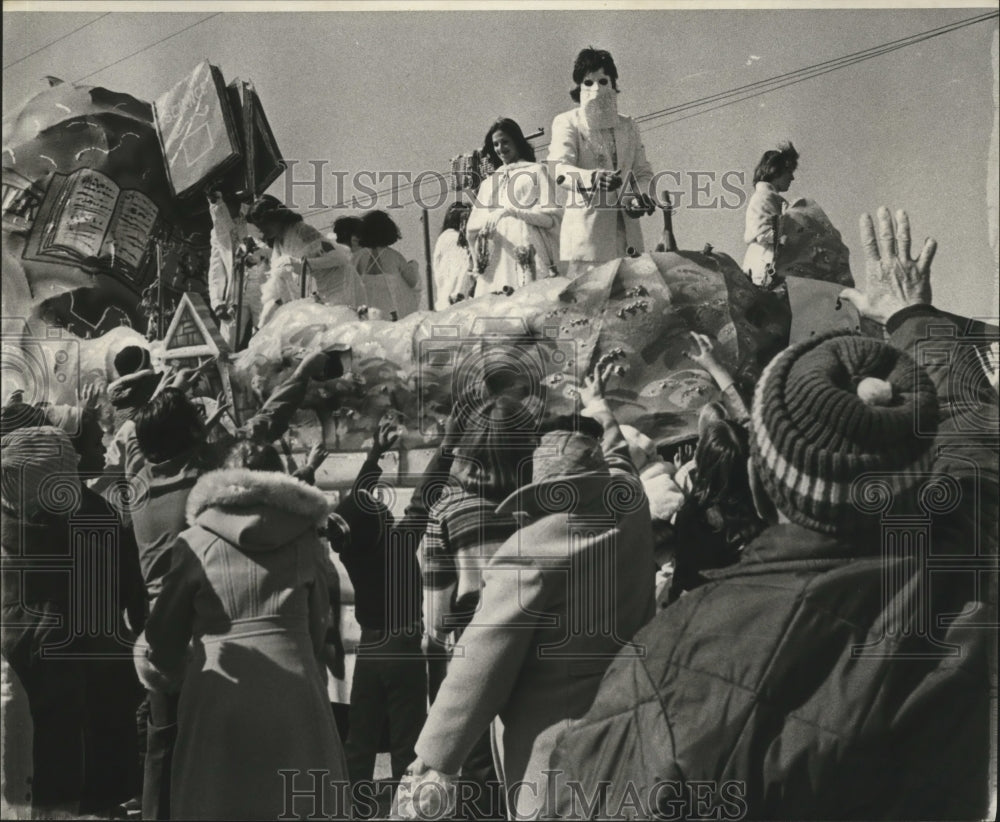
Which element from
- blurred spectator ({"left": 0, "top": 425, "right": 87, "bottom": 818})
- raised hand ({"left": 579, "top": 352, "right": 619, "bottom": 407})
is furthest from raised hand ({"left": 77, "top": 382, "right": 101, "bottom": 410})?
raised hand ({"left": 579, "top": 352, "right": 619, "bottom": 407})

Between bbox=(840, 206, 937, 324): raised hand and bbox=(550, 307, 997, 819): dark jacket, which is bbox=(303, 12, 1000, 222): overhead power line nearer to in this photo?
bbox=(840, 206, 937, 324): raised hand

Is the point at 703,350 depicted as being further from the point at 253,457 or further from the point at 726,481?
the point at 253,457

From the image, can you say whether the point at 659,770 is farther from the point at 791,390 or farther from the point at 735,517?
the point at 791,390

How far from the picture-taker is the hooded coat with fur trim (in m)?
5.61

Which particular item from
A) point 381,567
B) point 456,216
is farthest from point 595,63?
point 381,567

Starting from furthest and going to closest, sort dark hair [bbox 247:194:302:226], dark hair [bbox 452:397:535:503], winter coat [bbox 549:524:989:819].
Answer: dark hair [bbox 247:194:302:226] → dark hair [bbox 452:397:535:503] → winter coat [bbox 549:524:989:819]

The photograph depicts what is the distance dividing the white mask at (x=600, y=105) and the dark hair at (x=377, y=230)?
928mm

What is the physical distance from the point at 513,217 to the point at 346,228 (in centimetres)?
70

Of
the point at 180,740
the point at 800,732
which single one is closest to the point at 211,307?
the point at 180,740

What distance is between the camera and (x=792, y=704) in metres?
5.40

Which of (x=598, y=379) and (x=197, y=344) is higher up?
(x=197, y=344)

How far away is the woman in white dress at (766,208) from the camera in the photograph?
634cm

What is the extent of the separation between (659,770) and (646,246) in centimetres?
215

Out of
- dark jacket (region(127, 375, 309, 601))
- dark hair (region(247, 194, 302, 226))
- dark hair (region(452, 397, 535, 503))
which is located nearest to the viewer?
dark hair (region(452, 397, 535, 503))
